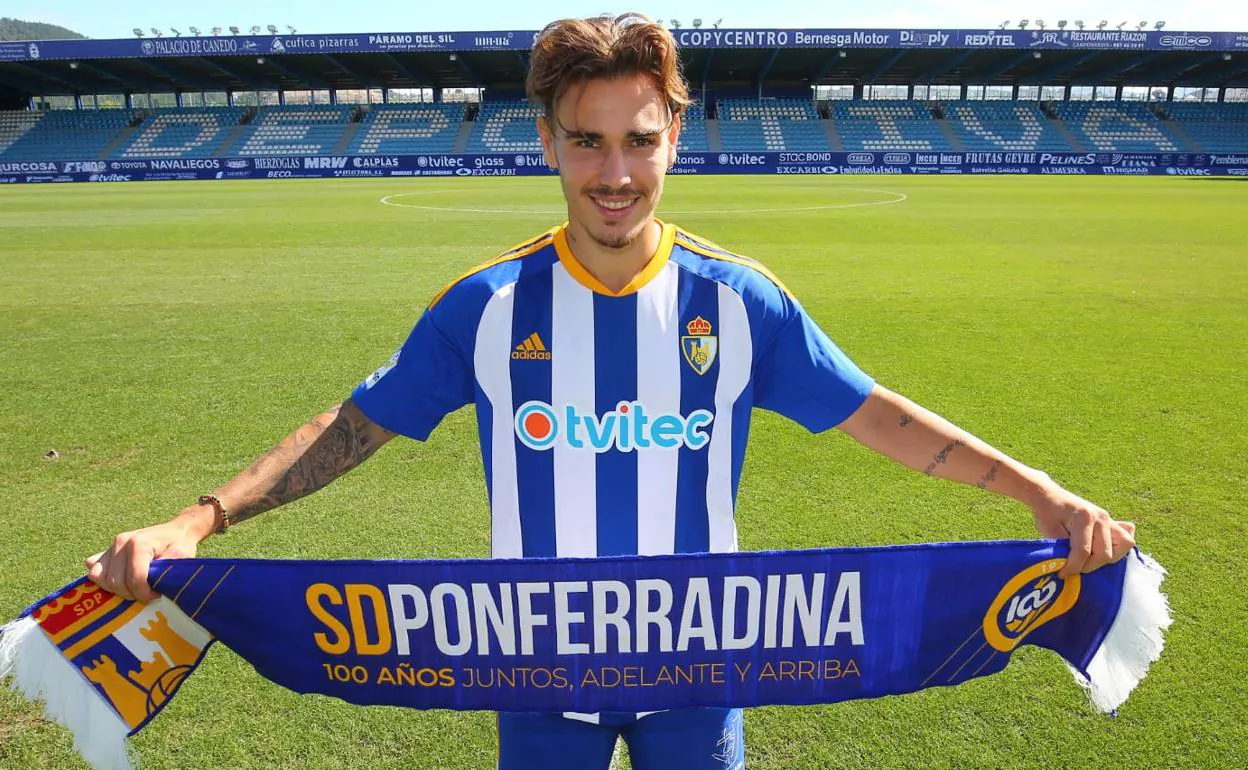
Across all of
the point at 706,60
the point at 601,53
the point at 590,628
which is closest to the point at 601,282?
the point at 601,53

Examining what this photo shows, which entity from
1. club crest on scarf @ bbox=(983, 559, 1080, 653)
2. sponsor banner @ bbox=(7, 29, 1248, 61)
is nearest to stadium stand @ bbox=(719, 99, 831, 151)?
sponsor banner @ bbox=(7, 29, 1248, 61)

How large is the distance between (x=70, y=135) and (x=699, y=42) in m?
36.8

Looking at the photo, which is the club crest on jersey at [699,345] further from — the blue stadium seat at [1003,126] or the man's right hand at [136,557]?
the blue stadium seat at [1003,126]

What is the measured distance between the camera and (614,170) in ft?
5.41

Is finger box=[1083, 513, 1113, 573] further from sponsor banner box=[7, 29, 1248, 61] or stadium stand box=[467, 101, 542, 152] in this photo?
sponsor banner box=[7, 29, 1248, 61]

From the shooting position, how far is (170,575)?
163 centimetres

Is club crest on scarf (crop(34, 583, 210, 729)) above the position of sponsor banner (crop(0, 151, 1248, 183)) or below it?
above

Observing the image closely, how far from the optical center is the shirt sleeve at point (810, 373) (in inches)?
72.8

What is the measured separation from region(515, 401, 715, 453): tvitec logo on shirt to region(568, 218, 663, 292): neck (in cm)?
29

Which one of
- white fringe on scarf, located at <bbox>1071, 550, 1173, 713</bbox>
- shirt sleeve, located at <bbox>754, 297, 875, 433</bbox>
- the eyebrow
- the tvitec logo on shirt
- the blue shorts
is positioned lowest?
the blue shorts

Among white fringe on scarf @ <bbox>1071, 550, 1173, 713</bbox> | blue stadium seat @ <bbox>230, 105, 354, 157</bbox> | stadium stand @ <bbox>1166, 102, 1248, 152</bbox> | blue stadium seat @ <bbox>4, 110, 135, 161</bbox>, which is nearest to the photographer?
white fringe on scarf @ <bbox>1071, 550, 1173, 713</bbox>

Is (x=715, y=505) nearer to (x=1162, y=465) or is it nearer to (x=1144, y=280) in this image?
(x=1162, y=465)

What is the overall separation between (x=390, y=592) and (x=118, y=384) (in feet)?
20.1

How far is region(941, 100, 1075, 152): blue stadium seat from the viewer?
144ft
